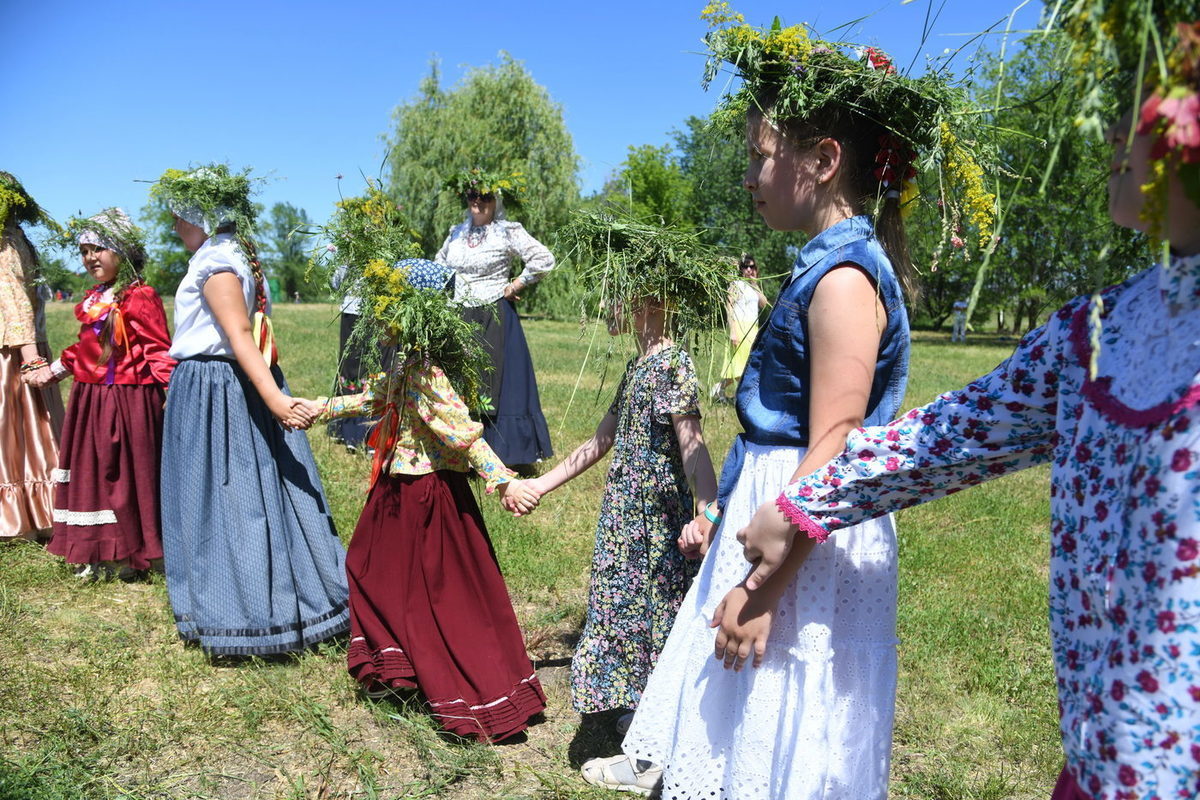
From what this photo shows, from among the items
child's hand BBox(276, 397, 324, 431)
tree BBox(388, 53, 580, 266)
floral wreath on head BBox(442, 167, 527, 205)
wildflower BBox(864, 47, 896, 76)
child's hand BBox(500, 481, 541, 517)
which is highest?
tree BBox(388, 53, 580, 266)

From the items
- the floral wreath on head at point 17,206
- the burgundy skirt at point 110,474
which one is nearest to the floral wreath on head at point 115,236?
the floral wreath on head at point 17,206

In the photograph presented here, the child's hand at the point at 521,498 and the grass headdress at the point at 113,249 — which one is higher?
the grass headdress at the point at 113,249

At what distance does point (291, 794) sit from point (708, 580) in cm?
174

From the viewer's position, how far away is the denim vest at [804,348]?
1924mm

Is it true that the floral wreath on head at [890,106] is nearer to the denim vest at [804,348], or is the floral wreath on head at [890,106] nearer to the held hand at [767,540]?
the denim vest at [804,348]

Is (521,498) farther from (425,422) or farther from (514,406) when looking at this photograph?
(514,406)

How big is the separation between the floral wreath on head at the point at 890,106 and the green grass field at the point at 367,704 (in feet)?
3.19

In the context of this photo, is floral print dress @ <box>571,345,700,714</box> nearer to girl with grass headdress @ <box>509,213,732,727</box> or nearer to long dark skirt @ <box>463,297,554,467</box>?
girl with grass headdress @ <box>509,213,732,727</box>

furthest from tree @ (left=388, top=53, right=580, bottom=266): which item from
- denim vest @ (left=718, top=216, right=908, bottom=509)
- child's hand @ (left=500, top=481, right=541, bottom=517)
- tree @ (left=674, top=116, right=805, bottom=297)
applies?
denim vest @ (left=718, top=216, right=908, bottom=509)

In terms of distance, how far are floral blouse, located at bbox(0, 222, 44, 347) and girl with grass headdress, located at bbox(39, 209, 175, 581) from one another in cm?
68

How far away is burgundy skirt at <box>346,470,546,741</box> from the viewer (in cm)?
331

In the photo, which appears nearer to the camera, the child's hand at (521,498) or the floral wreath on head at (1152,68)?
the floral wreath on head at (1152,68)

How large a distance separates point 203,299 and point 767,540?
3.07 metres

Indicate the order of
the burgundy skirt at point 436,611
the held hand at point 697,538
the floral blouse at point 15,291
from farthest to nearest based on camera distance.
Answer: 1. the floral blouse at point 15,291
2. the burgundy skirt at point 436,611
3. the held hand at point 697,538
